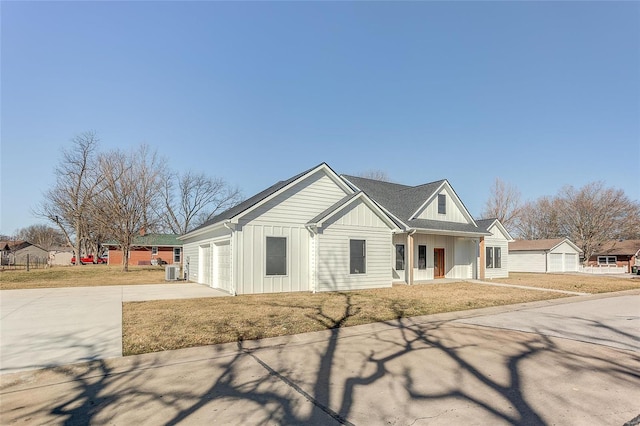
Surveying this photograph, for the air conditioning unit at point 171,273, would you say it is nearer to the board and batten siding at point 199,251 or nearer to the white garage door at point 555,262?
the board and batten siding at point 199,251

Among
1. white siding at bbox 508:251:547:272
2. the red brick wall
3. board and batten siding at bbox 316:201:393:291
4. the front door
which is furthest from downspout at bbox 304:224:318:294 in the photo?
the red brick wall

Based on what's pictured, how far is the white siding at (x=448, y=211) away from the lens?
21.1m

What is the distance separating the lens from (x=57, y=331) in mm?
7652

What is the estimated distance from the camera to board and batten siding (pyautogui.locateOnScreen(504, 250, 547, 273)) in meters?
35.5

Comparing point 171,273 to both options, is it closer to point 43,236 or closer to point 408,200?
point 408,200

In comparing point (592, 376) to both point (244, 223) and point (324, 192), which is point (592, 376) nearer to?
→ point (244, 223)

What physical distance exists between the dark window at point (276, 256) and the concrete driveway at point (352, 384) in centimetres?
734

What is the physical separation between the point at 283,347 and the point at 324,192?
10.5m

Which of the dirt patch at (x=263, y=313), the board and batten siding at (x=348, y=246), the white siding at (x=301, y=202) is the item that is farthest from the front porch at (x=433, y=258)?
the dirt patch at (x=263, y=313)

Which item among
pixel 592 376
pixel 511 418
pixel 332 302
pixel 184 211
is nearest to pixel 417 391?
pixel 511 418

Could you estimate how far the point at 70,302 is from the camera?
38.7 feet

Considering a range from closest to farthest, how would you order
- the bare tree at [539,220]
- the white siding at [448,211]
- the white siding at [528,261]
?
1. the white siding at [448,211]
2. the white siding at [528,261]
3. the bare tree at [539,220]

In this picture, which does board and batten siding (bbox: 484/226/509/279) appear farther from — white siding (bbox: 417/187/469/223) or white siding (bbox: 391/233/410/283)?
white siding (bbox: 391/233/410/283)

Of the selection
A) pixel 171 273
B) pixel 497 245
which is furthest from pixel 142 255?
pixel 497 245
